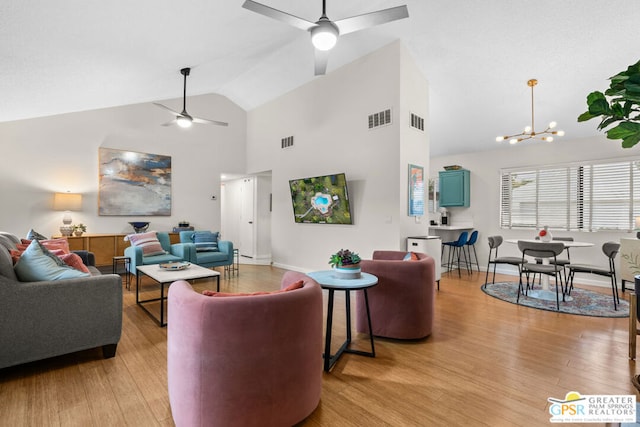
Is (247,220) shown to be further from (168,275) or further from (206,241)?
(168,275)

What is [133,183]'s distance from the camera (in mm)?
6453

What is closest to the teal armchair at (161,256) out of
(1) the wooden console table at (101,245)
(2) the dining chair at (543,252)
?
(1) the wooden console table at (101,245)

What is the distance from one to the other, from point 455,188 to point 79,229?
7702 millimetres

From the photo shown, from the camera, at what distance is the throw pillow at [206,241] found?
5.84m

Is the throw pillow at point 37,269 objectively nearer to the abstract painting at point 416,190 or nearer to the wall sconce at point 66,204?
the wall sconce at point 66,204

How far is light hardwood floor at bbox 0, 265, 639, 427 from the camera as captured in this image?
1903 millimetres

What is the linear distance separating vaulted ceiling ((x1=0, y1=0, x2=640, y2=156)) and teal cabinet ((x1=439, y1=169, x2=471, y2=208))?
1.25 meters

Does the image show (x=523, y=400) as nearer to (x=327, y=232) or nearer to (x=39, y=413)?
(x=39, y=413)

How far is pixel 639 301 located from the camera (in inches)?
80.2

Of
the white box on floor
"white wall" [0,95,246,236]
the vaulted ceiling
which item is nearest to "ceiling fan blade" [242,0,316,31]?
the vaulted ceiling

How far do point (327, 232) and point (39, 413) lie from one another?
452 centimetres

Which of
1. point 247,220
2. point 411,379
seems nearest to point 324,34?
point 411,379

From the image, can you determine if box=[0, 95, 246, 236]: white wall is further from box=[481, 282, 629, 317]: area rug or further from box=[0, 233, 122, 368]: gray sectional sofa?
box=[481, 282, 629, 317]: area rug

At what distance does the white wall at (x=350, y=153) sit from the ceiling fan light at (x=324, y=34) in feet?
7.43
